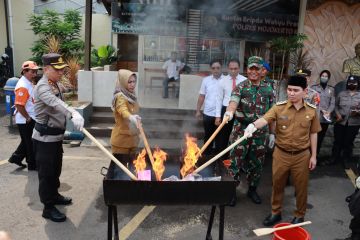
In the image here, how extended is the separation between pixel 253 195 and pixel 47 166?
287 centimetres

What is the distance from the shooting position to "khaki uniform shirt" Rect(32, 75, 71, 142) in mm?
3816

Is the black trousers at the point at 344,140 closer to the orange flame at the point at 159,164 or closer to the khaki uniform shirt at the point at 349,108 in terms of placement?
the khaki uniform shirt at the point at 349,108

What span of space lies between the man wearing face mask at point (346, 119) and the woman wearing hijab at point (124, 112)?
13.3 feet

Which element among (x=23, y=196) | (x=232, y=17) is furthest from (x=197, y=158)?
(x=232, y=17)

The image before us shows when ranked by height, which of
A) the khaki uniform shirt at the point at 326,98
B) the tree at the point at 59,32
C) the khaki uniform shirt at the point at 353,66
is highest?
the tree at the point at 59,32

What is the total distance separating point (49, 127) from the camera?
4027mm

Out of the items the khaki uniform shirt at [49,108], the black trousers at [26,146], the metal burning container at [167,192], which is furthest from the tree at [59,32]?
the metal burning container at [167,192]

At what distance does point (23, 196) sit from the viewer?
4.88 m

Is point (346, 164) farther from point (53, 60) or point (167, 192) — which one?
point (53, 60)

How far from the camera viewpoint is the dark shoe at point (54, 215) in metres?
4.22

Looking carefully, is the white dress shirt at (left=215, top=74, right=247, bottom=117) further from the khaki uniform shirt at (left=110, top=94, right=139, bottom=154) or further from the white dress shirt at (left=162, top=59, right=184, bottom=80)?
the white dress shirt at (left=162, top=59, right=184, bottom=80)

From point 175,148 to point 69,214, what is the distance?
3058mm

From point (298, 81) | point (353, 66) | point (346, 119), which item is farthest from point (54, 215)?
point (353, 66)

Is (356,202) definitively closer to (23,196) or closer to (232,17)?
(23,196)
